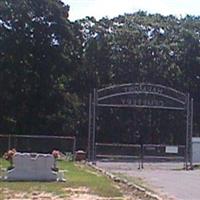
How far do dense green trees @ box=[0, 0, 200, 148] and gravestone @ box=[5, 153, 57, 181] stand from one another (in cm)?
3003

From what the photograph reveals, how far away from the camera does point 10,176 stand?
26000mm

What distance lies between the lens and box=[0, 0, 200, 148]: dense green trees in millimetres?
57250

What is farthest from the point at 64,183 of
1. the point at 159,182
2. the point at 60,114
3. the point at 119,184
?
the point at 60,114

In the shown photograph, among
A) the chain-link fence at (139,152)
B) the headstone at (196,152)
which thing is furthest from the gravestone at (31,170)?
the headstone at (196,152)

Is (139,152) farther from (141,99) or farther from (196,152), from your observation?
(196,152)

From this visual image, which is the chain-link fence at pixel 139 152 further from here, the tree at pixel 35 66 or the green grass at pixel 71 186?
the green grass at pixel 71 186

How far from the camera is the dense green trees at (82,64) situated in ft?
188

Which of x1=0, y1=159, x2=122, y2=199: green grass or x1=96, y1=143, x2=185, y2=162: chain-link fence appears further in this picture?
x1=96, y1=143, x2=185, y2=162: chain-link fence

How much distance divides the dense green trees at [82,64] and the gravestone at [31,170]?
98.5 feet

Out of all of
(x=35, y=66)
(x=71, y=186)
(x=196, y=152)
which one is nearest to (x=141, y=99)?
(x=196, y=152)

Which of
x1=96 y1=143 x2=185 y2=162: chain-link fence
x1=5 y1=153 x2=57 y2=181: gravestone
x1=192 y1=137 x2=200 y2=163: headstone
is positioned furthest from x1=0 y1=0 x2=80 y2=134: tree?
x1=5 y1=153 x2=57 y2=181: gravestone

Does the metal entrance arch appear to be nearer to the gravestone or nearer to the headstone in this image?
the headstone

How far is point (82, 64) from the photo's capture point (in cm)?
6328

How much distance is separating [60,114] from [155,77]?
11.4 m
